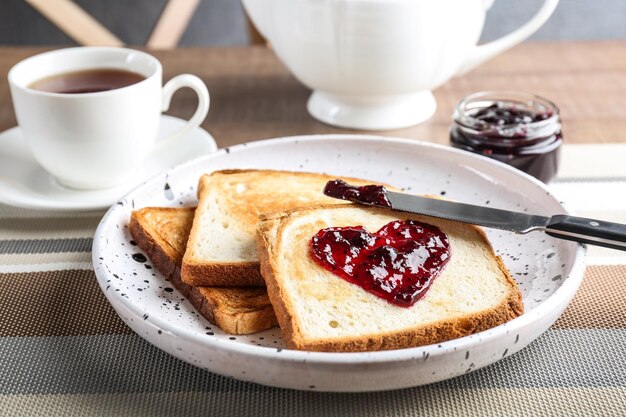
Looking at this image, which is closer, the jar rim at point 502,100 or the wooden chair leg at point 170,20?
the jar rim at point 502,100

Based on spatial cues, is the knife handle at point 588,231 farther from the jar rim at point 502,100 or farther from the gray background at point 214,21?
the gray background at point 214,21

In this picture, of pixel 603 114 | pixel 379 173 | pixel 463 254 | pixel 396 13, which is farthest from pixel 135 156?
pixel 603 114

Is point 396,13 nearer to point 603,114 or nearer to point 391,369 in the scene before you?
point 603,114

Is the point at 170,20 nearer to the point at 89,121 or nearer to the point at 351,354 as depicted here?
the point at 89,121

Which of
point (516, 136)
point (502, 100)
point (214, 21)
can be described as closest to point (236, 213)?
point (516, 136)

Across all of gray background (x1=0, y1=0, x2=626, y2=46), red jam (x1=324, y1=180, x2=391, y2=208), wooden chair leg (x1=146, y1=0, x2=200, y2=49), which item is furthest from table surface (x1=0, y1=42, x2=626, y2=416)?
gray background (x1=0, y1=0, x2=626, y2=46)

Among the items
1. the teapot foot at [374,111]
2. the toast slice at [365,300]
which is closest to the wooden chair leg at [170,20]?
the teapot foot at [374,111]
